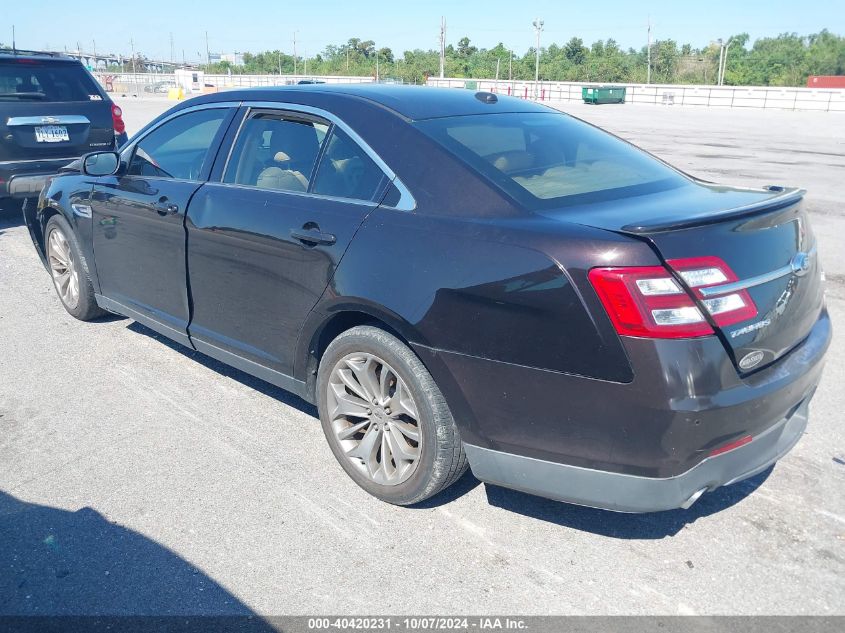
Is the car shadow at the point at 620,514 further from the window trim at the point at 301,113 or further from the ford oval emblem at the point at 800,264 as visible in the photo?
the window trim at the point at 301,113

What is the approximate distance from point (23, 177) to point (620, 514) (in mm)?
7669

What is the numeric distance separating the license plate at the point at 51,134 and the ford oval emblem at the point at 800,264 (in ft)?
26.8

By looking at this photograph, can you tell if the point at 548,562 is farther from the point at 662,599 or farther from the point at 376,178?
the point at 376,178

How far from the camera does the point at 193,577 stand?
2859 mm

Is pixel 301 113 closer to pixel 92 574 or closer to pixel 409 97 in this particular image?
pixel 409 97

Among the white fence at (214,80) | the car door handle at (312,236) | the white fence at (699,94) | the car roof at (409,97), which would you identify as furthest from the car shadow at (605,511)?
the white fence at (214,80)

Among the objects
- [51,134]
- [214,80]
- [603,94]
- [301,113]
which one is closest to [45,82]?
[51,134]

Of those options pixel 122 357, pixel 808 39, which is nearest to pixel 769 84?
pixel 808 39

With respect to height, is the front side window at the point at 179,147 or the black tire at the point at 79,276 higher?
the front side window at the point at 179,147

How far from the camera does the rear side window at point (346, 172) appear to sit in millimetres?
3316

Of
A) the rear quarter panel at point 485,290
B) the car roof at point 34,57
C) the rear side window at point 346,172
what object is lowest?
the rear quarter panel at point 485,290

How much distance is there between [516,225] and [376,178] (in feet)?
2.68

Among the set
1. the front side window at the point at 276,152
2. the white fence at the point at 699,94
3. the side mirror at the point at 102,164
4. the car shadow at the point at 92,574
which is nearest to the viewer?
the car shadow at the point at 92,574

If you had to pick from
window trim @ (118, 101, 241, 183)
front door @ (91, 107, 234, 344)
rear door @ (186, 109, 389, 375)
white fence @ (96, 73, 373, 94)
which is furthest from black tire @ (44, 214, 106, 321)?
white fence @ (96, 73, 373, 94)
